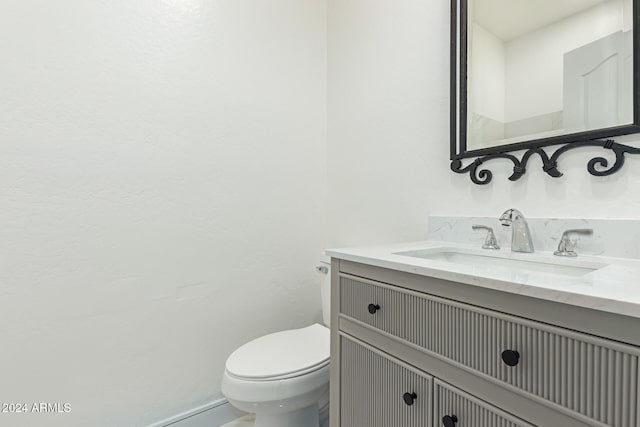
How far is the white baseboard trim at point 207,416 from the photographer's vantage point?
1.42 meters

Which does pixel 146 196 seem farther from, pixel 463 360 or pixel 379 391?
pixel 463 360

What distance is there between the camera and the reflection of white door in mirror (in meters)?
0.89

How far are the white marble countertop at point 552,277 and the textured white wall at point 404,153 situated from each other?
0.58ft

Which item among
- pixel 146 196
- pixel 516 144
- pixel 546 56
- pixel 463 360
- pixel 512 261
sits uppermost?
pixel 546 56

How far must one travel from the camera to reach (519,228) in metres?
1.04

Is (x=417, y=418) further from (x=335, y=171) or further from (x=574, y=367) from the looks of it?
(x=335, y=171)

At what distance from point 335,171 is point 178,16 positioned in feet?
3.38

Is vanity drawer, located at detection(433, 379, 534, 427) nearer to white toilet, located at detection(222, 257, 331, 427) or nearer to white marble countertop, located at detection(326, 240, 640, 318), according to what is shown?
white marble countertop, located at detection(326, 240, 640, 318)

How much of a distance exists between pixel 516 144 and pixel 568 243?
14.0 inches

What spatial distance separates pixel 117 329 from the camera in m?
1.30

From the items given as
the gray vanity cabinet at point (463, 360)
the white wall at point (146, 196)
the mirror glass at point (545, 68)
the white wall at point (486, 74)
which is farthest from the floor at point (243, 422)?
the white wall at point (486, 74)

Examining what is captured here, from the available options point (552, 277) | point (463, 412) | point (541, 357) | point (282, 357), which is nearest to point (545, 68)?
point (552, 277)

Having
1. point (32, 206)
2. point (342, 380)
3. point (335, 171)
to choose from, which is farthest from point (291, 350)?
point (32, 206)

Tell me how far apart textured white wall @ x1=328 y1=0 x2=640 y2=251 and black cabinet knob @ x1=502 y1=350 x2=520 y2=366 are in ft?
1.95
